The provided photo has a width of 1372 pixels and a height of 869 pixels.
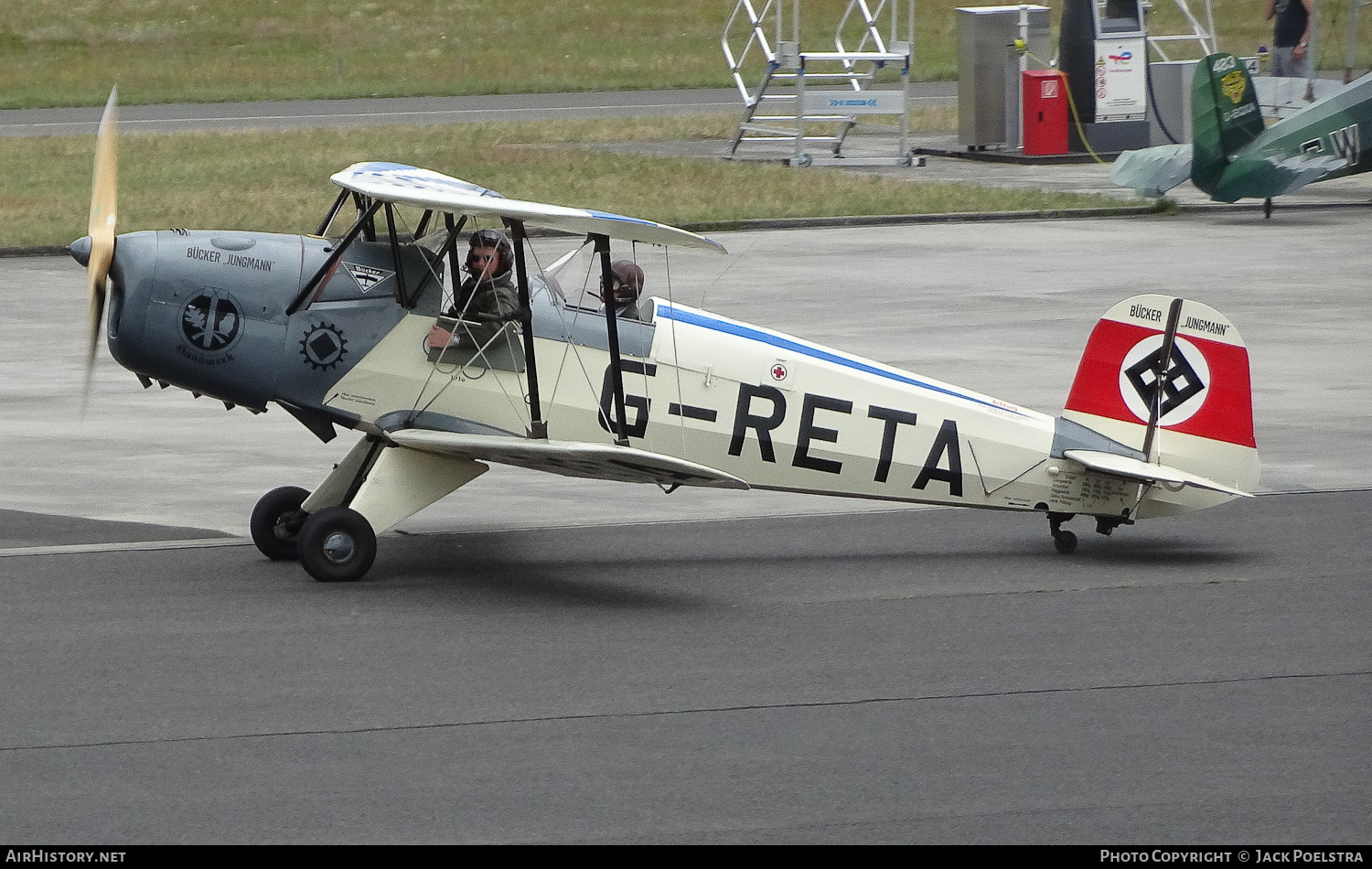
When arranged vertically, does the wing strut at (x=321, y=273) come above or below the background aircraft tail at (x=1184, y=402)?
above

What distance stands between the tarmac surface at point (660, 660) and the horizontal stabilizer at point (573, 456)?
690 mm

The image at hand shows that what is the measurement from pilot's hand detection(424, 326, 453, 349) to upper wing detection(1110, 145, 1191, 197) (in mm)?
18724

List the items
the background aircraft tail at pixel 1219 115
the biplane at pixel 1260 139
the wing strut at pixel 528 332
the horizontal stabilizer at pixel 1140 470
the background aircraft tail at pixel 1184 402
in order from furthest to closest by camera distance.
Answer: the biplane at pixel 1260 139
the background aircraft tail at pixel 1219 115
the background aircraft tail at pixel 1184 402
the horizontal stabilizer at pixel 1140 470
the wing strut at pixel 528 332

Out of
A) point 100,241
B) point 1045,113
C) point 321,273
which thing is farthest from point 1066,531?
point 1045,113

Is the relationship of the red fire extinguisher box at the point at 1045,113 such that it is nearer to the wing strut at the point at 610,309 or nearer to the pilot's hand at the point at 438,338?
the wing strut at the point at 610,309

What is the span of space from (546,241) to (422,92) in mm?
21990

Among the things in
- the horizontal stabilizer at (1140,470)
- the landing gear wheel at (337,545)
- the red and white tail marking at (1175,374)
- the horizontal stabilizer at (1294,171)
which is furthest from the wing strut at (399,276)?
the horizontal stabilizer at (1294,171)

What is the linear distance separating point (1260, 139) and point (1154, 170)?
6.30 ft

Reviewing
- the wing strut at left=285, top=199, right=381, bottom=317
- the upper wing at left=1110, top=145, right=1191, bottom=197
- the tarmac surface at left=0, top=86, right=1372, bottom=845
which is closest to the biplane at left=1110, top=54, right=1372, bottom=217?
the upper wing at left=1110, top=145, right=1191, bottom=197

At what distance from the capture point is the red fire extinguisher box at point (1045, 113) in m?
30.4

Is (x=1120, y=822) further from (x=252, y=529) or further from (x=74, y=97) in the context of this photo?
(x=74, y=97)

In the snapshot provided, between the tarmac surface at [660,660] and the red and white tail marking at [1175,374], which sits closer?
the tarmac surface at [660,660]

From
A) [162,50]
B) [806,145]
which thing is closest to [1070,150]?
[806,145]

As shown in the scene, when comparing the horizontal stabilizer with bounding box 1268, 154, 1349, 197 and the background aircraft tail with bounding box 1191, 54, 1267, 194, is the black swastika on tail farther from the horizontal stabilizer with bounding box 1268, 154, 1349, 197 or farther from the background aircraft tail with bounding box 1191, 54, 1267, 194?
the horizontal stabilizer with bounding box 1268, 154, 1349, 197
